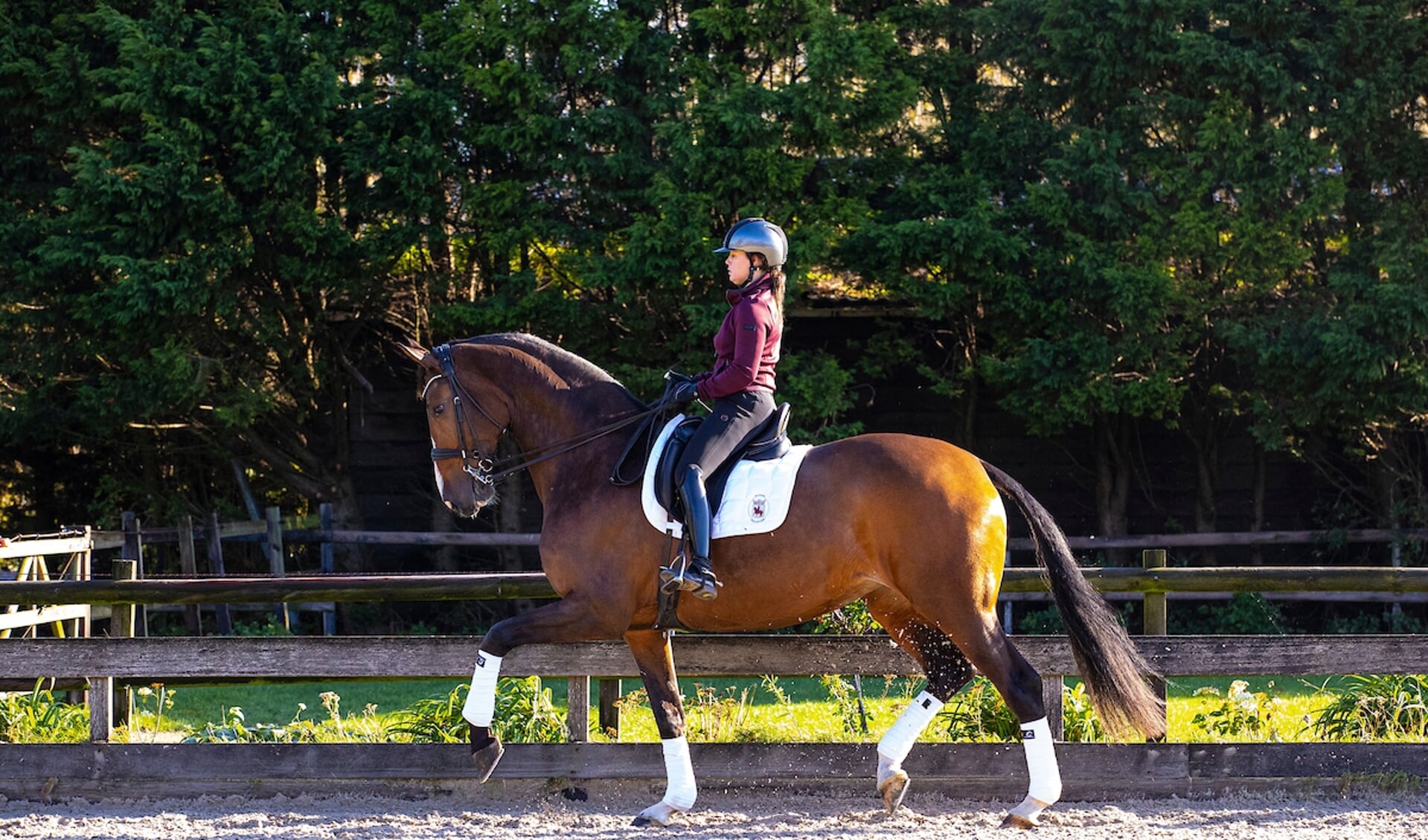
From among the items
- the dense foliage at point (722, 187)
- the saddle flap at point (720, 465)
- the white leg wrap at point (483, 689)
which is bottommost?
the white leg wrap at point (483, 689)

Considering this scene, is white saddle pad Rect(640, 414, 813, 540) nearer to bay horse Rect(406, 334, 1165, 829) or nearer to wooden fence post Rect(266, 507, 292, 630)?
bay horse Rect(406, 334, 1165, 829)

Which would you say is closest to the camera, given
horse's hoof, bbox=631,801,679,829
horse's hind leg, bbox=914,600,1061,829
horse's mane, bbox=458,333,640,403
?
horse's hind leg, bbox=914,600,1061,829

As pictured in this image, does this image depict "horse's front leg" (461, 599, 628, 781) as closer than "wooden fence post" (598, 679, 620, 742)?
Yes

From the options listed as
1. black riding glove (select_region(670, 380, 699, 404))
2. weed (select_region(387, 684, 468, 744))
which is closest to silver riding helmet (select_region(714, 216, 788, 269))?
black riding glove (select_region(670, 380, 699, 404))

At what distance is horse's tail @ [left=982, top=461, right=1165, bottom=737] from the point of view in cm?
642

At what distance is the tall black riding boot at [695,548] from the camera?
20.2 ft

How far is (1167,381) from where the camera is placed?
502 inches

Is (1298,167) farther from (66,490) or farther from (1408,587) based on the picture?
(66,490)

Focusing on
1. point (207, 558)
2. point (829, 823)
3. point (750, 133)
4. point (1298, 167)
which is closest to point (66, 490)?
point (207, 558)

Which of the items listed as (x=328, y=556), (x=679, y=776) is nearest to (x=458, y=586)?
(x=679, y=776)

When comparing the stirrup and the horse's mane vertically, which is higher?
the horse's mane

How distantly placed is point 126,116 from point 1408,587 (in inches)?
479

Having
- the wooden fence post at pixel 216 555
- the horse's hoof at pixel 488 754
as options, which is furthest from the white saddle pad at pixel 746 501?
the wooden fence post at pixel 216 555

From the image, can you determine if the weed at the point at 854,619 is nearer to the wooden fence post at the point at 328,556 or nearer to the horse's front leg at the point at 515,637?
the horse's front leg at the point at 515,637
